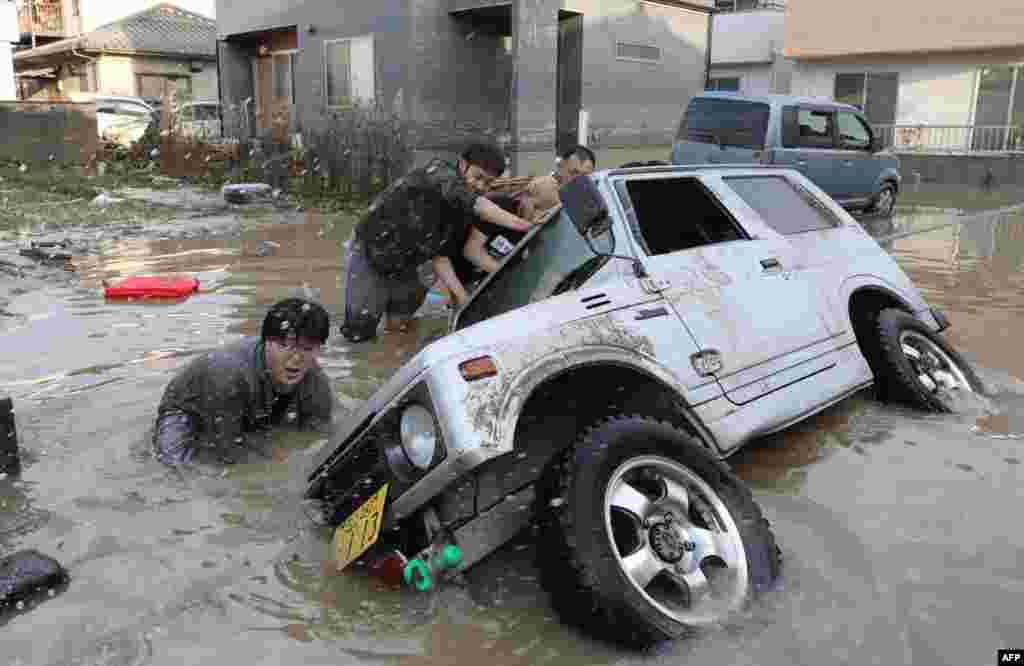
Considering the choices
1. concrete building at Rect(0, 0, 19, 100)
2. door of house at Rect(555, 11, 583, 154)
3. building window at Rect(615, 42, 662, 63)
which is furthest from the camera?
concrete building at Rect(0, 0, 19, 100)

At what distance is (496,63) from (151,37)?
21.8 meters

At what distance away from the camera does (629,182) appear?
3861 millimetres

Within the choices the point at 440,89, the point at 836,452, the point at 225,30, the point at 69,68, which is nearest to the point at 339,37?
the point at 440,89

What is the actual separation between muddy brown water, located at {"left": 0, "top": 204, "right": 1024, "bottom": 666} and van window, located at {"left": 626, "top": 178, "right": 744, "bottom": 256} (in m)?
1.11

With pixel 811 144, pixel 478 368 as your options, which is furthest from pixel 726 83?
pixel 478 368

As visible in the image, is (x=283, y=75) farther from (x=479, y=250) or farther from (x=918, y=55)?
(x=479, y=250)

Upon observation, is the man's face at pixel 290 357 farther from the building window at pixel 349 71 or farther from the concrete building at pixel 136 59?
the concrete building at pixel 136 59

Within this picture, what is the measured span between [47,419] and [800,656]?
416 cm

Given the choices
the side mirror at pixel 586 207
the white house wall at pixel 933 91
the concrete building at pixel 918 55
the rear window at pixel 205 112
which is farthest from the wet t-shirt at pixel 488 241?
the white house wall at pixel 933 91

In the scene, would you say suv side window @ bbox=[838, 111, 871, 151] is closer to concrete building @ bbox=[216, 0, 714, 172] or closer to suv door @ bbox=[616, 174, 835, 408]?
concrete building @ bbox=[216, 0, 714, 172]

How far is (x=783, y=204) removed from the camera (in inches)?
179

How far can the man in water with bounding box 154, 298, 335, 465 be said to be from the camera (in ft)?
11.9

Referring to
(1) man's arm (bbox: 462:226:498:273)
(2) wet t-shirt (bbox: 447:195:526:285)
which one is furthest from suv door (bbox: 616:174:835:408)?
(1) man's arm (bbox: 462:226:498:273)

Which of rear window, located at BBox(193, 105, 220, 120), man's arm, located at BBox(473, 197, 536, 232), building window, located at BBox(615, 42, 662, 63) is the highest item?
building window, located at BBox(615, 42, 662, 63)
